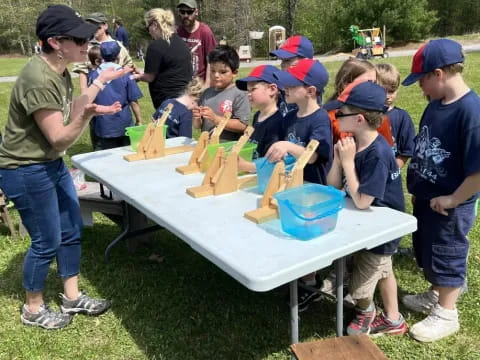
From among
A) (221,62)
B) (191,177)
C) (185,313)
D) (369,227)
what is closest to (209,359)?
(185,313)

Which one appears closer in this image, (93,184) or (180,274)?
(180,274)

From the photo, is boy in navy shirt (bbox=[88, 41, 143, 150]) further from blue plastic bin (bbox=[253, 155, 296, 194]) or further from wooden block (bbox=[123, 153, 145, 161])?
blue plastic bin (bbox=[253, 155, 296, 194])

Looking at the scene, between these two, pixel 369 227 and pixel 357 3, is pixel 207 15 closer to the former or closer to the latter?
pixel 357 3

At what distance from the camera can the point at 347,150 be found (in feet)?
6.44

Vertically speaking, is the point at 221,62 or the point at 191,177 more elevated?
the point at 221,62

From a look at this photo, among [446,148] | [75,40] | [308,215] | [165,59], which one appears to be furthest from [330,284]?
[165,59]

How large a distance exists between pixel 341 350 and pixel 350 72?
5.41ft

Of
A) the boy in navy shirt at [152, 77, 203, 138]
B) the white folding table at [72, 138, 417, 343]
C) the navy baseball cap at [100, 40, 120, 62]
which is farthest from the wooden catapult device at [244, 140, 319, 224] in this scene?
the navy baseball cap at [100, 40, 120, 62]

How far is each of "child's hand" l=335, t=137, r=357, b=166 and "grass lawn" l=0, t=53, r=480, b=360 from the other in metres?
1.04

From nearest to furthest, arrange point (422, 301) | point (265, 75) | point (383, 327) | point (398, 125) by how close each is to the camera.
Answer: point (383, 327) → point (265, 75) → point (422, 301) → point (398, 125)

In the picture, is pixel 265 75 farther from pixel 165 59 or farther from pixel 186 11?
pixel 186 11

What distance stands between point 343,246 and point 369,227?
21 centimetres

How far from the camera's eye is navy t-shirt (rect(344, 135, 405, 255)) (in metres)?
1.95

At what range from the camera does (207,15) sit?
2652 centimetres
